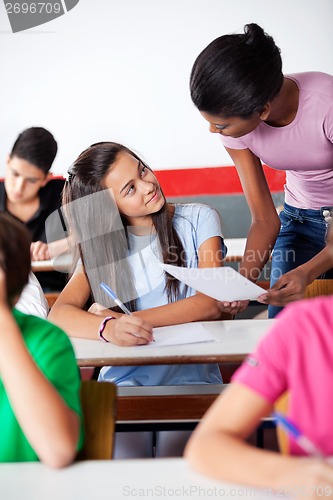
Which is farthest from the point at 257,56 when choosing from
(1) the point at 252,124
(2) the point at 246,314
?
(2) the point at 246,314

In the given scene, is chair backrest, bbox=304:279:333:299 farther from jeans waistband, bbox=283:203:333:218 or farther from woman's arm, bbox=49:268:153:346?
woman's arm, bbox=49:268:153:346

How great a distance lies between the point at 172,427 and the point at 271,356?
1.01 metres

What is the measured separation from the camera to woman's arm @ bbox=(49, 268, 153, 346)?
1767 mm

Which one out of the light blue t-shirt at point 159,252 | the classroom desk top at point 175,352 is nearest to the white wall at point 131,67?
the light blue t-shirt at point 159,252

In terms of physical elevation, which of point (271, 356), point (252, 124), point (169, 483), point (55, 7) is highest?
point (55, 7)

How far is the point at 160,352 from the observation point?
5.54 ft

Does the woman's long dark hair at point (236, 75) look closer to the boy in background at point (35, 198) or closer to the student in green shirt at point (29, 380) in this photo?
the student in green shirt at point (29, 380)

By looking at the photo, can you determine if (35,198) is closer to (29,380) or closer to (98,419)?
(98,419)

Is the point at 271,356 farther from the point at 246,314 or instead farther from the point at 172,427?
the point at 246,314

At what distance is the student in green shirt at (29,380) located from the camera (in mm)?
1045

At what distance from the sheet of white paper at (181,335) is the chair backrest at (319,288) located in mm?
396

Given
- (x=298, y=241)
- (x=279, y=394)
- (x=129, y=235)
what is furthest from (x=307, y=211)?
(x=279, y=394)

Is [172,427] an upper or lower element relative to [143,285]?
lower

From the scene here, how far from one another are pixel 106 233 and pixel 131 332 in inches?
20.0
